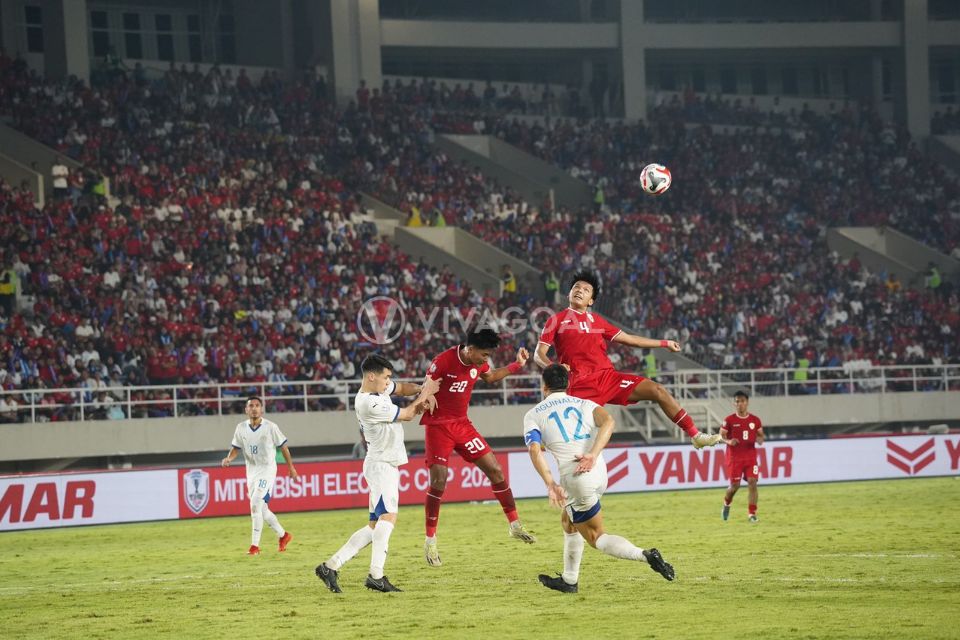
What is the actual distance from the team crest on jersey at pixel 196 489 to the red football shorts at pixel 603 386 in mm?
15454

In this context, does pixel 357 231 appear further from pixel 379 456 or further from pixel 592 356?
pixel 379 456

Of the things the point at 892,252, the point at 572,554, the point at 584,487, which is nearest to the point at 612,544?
the point at 584,487

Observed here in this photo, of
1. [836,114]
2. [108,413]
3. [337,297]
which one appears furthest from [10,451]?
[836,114]

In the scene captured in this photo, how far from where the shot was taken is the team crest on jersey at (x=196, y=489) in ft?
96.5

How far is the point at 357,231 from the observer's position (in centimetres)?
4575

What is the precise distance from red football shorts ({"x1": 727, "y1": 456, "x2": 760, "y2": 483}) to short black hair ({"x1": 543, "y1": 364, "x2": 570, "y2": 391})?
1218cm

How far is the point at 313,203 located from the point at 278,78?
33.0 ft

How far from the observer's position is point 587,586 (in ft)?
48.9

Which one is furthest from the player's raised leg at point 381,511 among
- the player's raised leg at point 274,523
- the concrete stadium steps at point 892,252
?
the concrete stadium steps at point 892,252

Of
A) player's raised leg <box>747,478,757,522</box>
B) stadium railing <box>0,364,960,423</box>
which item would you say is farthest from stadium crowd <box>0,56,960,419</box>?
player's raised leg <box>747,478,757,522</box>

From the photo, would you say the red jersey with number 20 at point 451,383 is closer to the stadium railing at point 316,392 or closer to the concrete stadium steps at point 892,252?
the stadium railing at point 316,392

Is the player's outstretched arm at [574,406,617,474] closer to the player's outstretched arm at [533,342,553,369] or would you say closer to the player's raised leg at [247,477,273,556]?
the player's outstretched arm at [533,342,553,369]

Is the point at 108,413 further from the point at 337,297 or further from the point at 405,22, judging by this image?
the point at 405,22

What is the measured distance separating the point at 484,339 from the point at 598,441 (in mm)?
3374
